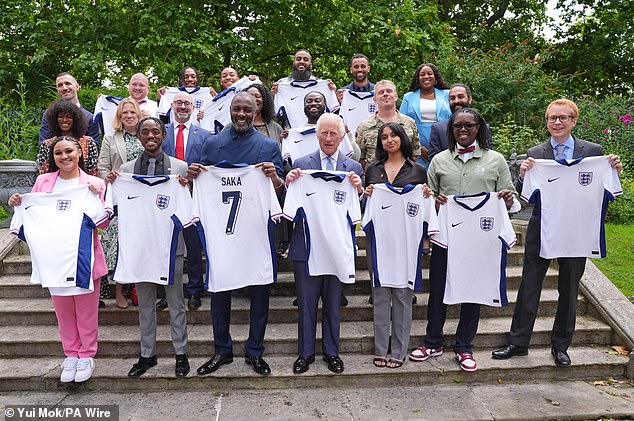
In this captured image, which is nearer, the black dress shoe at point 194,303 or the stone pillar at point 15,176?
the black dress shoe at point 194,303

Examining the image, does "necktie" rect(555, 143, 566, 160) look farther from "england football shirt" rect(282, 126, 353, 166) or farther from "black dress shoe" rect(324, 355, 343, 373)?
"black dress shoe" rect(324, 355, 343, 373)

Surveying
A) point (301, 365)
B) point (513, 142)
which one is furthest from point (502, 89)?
point (301, 365)

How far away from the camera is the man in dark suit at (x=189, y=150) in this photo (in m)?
5.41

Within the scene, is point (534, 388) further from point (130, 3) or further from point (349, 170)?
point (130, 3)

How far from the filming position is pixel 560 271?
497 cm

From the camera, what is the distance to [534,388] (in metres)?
4.69

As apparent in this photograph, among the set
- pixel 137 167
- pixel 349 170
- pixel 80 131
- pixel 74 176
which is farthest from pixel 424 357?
pixel 80 131

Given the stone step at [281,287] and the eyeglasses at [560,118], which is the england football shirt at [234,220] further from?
the eyeglasses at [560,118]

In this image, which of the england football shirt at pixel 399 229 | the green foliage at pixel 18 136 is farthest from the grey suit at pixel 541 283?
the green foliage at pixel 18 136

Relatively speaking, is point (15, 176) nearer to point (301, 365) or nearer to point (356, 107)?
point (356, 107)

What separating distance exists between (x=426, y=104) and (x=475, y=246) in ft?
7.58

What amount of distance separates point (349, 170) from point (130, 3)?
948 cm

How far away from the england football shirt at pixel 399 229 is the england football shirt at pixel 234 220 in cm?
99

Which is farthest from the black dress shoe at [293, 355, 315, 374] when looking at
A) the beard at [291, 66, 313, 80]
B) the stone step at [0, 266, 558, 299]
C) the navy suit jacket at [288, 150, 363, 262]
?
the beard at [291, 66, 313, 80]
